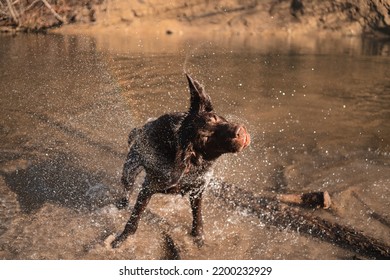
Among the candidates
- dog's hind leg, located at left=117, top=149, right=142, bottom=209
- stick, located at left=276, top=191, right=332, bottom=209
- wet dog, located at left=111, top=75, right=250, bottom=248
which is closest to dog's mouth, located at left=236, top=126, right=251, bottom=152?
wet dog, located at left=111, top=75, right=250, bottom=248

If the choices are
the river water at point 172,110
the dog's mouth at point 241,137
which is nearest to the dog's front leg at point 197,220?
the river water at point 172,110

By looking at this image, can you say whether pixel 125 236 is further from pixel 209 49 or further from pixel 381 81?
pixel 209 49

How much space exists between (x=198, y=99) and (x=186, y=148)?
1.31 ft

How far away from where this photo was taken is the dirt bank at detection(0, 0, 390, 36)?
58.0ft

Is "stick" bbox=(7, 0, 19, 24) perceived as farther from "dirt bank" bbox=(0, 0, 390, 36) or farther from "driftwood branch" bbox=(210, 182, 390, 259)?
"driftwood branch" bbox=(210, 182, 390, 259)

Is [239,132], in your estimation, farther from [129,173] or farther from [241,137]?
[129,173]

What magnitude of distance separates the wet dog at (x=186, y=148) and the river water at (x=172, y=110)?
1.68ft

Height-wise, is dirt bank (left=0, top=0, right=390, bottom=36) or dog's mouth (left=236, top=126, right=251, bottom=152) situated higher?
dog's mouth (left=236, top=126, right=251, bottom=152)

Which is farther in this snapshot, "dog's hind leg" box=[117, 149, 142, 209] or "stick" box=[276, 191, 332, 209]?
"stick" box=[276, 191, 332, 209]

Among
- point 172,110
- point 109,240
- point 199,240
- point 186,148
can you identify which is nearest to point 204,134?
point 186,148

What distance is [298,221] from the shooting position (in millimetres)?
4445

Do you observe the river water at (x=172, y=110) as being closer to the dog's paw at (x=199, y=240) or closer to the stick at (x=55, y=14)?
the dog's paw at (x=199, y=240)

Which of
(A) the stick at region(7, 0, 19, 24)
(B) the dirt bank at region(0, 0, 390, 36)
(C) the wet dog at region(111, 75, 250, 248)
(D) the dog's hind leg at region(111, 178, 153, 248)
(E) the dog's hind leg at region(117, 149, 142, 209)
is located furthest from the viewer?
(B) the dirt bank at region(0, 0, 390, 36)
